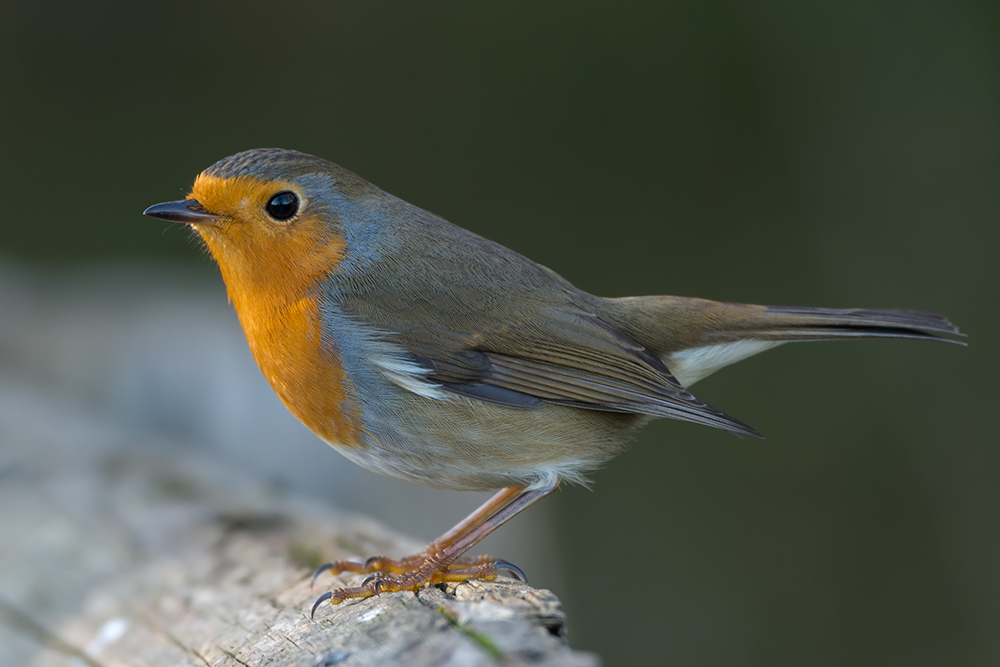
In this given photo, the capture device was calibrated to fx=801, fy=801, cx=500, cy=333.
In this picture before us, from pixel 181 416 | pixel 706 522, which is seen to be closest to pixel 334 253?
pixel 181 416

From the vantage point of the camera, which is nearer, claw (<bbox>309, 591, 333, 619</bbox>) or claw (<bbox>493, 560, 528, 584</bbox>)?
claw (<bbox>309, 591, 333, 619</bbox>)

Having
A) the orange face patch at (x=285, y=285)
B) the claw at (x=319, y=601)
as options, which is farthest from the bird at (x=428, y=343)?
the claw at (x=319, y=601)

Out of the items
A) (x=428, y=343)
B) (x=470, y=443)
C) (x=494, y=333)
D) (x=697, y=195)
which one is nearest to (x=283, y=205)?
(x=428, y=343)

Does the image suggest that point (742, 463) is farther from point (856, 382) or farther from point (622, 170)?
point (622, 170)

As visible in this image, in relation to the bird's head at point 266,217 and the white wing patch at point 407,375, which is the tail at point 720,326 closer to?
the white wing patch at point 407,375

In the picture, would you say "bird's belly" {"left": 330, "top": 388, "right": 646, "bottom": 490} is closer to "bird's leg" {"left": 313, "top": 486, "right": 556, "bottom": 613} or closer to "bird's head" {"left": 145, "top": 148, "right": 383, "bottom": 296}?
"bird's leg" {"left": 313, "top": 486, "right": 556, "bottom": 613}

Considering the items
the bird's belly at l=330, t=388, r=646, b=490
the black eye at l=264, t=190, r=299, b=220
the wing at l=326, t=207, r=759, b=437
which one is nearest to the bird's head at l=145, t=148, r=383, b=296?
the black eye at l=264, t=190, r=299, b=220
